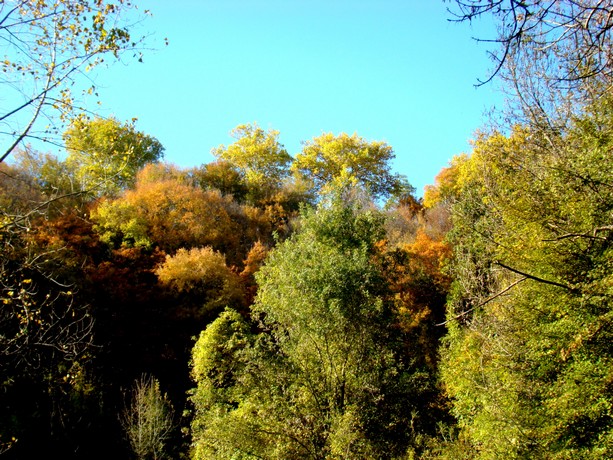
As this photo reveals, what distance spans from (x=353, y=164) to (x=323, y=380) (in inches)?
1026

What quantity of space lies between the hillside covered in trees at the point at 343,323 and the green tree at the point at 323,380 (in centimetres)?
4

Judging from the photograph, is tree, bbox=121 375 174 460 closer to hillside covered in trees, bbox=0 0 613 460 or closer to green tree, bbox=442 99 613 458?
hillside covered in trees, bbox=0 0 613 460

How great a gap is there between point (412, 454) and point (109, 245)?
662 inches

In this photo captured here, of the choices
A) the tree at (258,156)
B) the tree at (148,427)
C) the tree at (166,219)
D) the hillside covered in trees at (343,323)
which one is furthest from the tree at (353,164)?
the tree at (148,427)

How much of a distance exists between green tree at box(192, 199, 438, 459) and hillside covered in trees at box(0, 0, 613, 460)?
0.04m

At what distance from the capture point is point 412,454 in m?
9.31

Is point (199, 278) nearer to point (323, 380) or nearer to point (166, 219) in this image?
point (166, 219)

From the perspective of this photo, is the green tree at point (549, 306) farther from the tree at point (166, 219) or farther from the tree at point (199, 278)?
the tree at point (166, 219)

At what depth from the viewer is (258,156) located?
34938 mm

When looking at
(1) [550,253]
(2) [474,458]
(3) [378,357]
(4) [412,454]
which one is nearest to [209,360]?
(3) [378,357]

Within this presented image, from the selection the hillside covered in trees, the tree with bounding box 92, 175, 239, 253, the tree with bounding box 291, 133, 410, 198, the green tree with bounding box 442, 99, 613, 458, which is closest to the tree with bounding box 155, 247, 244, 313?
the hillside covered in trees

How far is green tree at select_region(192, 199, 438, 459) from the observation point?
9.62 meters

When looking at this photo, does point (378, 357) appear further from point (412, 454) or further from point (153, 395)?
point (153, 395)

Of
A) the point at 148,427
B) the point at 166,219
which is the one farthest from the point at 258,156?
the point at 148,427
